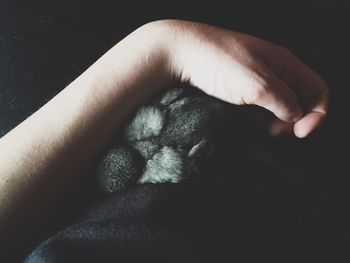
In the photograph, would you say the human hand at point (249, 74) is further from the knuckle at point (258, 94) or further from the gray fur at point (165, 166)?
the gray fur at point (165, 166)

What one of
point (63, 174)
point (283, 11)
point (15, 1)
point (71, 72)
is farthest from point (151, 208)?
point (283, 11)

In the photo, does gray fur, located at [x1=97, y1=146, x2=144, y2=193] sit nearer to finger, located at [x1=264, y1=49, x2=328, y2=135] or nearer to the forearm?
the forearm

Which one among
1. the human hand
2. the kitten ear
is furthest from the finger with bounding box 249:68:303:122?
the kitten ear

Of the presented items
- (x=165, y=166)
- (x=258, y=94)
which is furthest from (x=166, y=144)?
(x=258, y=94)

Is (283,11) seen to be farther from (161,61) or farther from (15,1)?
(15,1)

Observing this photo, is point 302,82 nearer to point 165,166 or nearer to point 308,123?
point 308,123

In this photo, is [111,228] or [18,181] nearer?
[111,228]

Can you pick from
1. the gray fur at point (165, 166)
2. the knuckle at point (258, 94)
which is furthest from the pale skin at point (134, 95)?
the gray fur at point (165, 166)
